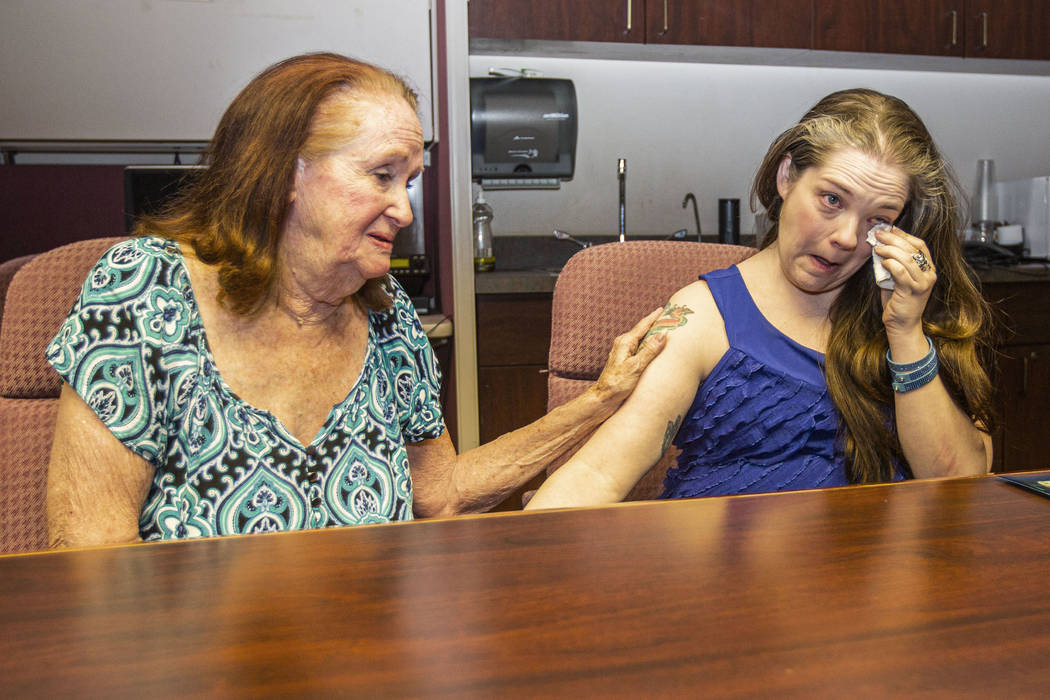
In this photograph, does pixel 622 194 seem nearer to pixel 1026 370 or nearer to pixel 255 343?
pixel 1026 370

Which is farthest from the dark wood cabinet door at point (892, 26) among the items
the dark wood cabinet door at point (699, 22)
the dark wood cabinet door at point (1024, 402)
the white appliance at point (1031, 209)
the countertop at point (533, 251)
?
the dark wood cabinet door at point (1024, 402)

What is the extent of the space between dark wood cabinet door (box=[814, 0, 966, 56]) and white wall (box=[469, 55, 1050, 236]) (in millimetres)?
361

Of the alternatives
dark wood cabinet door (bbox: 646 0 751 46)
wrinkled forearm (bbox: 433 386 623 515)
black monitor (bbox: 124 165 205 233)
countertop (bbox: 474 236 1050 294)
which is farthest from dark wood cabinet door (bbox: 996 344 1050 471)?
black monitor (bbox: 124 165 205 233)

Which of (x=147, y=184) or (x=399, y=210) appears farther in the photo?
(x=147, y=184)

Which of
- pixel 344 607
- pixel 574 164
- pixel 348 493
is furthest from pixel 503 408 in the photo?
pixel 344 607

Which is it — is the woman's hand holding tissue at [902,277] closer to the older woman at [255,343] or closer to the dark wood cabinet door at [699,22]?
the older woman at [255,343]

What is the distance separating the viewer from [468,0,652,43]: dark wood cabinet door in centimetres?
286

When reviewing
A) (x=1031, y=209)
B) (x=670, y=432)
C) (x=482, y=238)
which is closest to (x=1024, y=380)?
(x=1031, y=209)

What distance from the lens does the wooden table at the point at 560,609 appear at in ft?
1.70

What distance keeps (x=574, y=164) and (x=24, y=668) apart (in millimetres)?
2882

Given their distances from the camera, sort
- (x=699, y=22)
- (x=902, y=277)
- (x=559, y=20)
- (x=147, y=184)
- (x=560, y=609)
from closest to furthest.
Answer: (x=560, y=609) < (x=902, y=277) < (x=147, y=184) < (x=559, y=20) < (x=699, y=22)

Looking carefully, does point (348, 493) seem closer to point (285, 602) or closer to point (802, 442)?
point (285, 602)

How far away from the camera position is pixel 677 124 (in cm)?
346

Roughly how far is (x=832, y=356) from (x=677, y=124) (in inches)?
90.7
